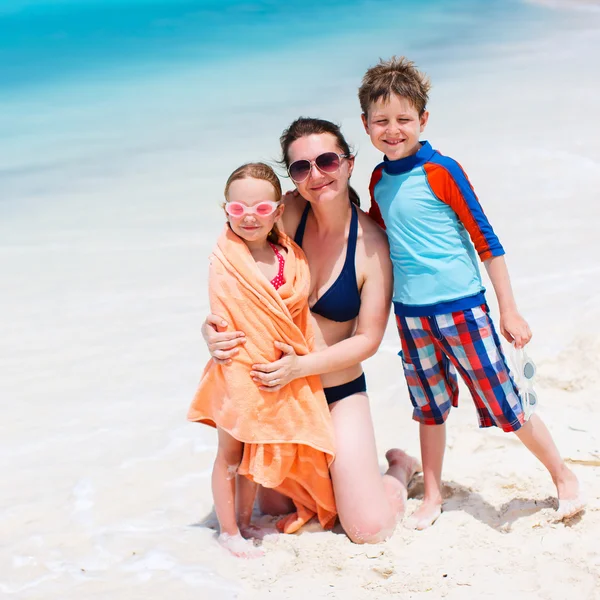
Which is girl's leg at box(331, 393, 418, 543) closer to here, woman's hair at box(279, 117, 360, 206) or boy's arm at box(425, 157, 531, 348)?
boy's arm at box(425, 157, 531, 348)

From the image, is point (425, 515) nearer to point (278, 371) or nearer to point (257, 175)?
point (278, 371)

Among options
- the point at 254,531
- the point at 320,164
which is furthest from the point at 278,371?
the point at 320,164

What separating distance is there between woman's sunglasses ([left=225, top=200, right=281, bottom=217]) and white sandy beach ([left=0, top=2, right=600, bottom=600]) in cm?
117

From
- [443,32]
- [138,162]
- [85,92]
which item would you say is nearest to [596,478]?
[138,162]

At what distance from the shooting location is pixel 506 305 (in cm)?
288

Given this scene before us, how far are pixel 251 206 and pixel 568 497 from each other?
4.94 feet

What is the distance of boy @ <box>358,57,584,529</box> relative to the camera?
9.40 ft

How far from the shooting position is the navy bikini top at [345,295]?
311 centimetres

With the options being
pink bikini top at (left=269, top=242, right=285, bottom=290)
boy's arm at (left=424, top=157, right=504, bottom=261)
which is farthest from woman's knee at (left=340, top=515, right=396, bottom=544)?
boy's arm at (left=424, top=157, right=504, bottom=261)

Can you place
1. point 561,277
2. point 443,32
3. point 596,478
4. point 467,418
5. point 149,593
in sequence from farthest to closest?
point 443,32
point 561,277
point 467,418
point 596,478
point 149,593

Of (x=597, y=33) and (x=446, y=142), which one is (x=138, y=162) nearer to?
(x=446, y=142)

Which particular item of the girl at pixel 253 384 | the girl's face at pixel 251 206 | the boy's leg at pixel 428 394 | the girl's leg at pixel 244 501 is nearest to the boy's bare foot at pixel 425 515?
the boy's leg at pixel 428 394

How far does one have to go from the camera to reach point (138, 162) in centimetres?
932

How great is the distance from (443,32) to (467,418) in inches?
547
